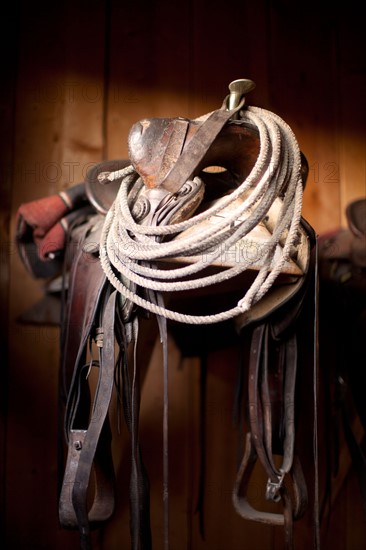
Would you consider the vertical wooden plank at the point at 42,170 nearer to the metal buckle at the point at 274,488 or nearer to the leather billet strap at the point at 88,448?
the leather billet strap at the point at 88,448

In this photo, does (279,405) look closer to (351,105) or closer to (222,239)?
(222,239)

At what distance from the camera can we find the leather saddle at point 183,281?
28.7 inches

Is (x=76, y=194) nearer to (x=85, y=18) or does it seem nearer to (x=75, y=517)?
(x=85, y=18)

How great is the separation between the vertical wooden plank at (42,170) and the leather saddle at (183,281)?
12.5 inches

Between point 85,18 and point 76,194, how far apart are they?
1.89 feet

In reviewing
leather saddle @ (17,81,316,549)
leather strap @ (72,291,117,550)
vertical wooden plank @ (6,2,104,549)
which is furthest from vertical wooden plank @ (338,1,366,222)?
leather strap @ (72,291,117,550)

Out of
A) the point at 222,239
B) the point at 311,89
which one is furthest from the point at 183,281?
the point at 311,89

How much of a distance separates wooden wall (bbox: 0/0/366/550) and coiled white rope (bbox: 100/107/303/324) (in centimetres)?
61

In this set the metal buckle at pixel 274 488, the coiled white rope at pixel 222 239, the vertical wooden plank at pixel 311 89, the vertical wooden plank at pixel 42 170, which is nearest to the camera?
the coiled white rope at pixel 222 239

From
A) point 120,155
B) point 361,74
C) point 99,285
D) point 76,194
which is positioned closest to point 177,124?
point 99,285

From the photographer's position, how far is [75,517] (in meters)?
0.78

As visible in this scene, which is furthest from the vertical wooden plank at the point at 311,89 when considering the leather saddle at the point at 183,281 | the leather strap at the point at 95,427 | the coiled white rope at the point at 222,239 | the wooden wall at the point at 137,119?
the leather strap at the point at 95,427

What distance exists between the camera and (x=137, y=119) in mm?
1360

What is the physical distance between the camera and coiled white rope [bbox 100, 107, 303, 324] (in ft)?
2.30
